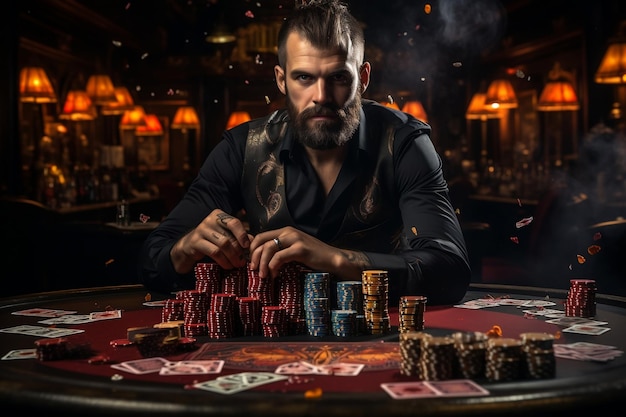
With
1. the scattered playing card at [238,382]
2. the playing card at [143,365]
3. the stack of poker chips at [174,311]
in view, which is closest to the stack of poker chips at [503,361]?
the scattered playing card at [238,382]

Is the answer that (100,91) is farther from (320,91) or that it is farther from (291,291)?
(291,291)

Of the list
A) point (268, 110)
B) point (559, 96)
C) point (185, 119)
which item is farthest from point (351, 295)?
point (268, 110)

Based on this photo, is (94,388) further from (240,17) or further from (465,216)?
(240,17)

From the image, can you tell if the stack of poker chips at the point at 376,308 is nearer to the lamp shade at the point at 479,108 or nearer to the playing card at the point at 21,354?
the playing card at the point at 21,354

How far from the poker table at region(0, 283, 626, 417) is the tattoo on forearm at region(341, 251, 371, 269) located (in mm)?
238

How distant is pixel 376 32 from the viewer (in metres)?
13.5

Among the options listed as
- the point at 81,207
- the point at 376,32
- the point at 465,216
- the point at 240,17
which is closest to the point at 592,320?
the point at 465,216

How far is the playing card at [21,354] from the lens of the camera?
1.85 metres

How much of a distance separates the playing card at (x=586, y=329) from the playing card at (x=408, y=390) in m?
0.69

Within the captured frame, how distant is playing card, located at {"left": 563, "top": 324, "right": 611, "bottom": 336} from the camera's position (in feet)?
6.86

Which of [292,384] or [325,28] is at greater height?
[325,28]

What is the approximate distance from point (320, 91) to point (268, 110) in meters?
11.9

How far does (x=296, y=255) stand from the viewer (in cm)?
227

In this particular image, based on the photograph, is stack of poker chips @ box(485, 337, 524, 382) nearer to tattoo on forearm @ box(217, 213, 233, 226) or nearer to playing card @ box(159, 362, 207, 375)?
playing card @ box(159, 362, 207, 375)
